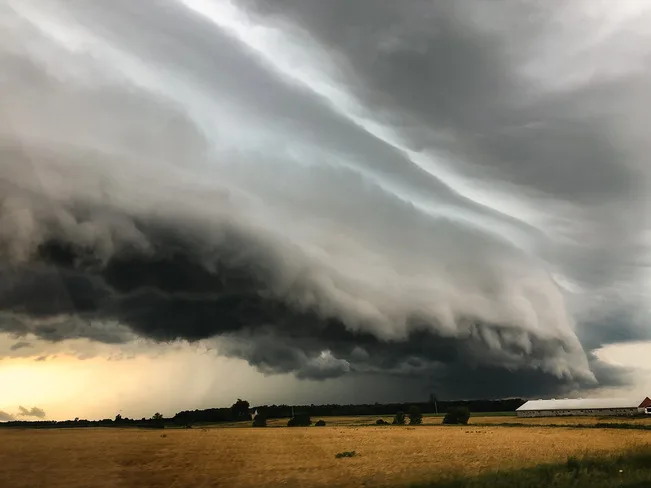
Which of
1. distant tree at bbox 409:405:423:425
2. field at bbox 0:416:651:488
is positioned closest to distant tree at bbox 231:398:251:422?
distant tree at bbox 409:405:423:425

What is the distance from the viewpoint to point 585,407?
6398 inches

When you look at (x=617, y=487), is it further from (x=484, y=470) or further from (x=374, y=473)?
(x=374, y=473)

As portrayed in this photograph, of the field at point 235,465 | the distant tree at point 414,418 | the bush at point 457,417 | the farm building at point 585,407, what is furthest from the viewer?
the farm building at point 585,407

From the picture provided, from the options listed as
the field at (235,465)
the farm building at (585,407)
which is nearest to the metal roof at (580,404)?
the farm building at (585,407)

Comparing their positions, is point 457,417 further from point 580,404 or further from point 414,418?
point 580,404

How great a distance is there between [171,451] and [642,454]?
109 feet

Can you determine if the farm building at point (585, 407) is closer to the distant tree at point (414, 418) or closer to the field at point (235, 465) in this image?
the distant tree at point (414, 418)

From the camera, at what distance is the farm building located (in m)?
155

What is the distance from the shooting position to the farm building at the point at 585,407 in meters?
155

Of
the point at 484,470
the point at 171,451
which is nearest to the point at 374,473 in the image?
the point at 484,470

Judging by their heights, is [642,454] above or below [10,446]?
below

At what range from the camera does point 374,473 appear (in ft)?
102

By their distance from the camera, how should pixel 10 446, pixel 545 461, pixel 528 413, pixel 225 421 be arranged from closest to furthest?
pixel 545 461
pixel 10 446
pixel 225 421
pixel 528 413

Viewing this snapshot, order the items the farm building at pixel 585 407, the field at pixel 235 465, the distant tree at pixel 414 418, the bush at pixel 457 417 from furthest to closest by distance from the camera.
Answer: the farm building at pixel 585 407 < the distant tree at pixel 414 418 < the bush at pixel 457 417 < the field at pixel 235 465
